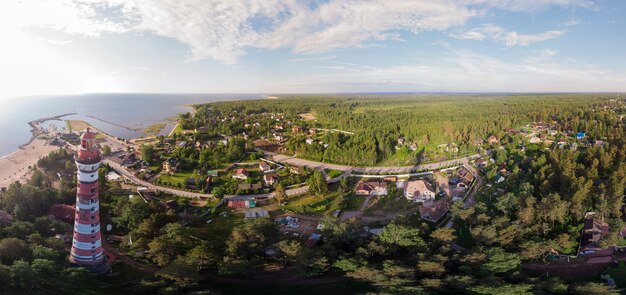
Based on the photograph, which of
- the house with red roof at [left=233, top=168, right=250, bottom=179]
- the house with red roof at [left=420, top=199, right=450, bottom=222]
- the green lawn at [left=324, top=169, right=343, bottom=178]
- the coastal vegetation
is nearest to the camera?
the coastal vegetation

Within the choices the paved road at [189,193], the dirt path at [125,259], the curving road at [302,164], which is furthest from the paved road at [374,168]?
the dirt path at [125,259]

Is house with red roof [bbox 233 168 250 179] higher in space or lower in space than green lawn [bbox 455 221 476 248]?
higher

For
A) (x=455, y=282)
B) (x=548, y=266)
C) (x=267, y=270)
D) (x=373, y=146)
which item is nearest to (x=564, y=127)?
(x=373, y=146)

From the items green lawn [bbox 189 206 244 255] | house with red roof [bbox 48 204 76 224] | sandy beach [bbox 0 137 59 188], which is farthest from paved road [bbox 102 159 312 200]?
sandy beach [bbox 0 137 59 188]

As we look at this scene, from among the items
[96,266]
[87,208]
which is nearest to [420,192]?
[96,266]

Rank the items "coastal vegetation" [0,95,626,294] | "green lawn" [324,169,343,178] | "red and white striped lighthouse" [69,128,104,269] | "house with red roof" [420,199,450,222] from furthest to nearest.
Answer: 1. "green lawn" [324,169,343,178]
2. "house with red roof" [420,199,450,222]
3. "coastal vegetation" [0,95,626,294]
4. "red and white striped lighthouse" [69,128,104,269]

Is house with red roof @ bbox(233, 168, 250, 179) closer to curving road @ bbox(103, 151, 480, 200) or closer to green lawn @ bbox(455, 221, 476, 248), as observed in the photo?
curving road @ bbox(103, 151, 480, 200)

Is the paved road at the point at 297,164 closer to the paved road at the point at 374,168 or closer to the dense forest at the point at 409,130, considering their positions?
the paved road at the point at 374,168
